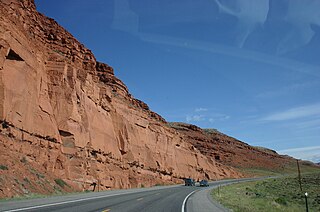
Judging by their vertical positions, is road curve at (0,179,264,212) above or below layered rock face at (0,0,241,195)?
below

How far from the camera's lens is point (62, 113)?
33.2 metres

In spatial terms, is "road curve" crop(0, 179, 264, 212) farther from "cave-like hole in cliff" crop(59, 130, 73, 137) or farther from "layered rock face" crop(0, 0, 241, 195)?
"cave-like hole in cliff" crop(59, 130, 73, 137)

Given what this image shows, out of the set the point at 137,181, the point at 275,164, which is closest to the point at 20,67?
the point at 137,181

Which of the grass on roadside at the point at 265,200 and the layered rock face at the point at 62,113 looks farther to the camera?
the layered rock face at the point at 62,113

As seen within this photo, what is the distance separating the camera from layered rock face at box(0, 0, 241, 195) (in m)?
26.4

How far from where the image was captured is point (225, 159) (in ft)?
399

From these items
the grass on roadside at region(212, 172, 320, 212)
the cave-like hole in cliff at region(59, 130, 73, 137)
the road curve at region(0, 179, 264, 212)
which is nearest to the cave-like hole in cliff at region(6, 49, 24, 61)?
the cave-like hole in cliff at region(59, 130, 73, 137)

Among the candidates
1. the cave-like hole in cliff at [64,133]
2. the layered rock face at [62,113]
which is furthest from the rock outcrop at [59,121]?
the cave-like hole in cliff at [64,133]

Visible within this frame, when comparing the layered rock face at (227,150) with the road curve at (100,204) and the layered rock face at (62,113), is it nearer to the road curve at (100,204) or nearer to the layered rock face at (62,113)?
the layered rock face at (62,113)

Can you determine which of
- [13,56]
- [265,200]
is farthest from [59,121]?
[265,200]

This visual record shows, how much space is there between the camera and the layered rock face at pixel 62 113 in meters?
26.4

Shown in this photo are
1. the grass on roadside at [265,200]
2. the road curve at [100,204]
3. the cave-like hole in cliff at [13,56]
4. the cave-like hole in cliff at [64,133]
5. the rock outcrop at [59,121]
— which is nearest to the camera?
the road curve at [100,204]

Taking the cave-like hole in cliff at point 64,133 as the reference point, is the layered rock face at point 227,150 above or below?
above

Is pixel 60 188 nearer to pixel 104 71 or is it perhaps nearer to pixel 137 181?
pixel 137 181
